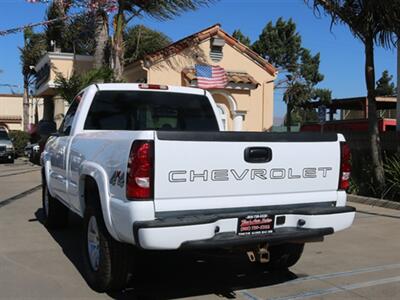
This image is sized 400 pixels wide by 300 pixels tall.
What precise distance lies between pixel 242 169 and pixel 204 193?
41cm

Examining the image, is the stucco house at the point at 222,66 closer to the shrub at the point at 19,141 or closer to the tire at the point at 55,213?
the shrub at the point at 19,141

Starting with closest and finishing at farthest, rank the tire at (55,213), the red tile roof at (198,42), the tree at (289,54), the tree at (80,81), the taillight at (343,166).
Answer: the taillight at (343,166), the tire at (55,213), the tree at (80,81), the red tile roof at (198,42), the tree at (289,54)

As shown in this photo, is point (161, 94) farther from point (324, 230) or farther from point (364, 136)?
point (364, 136)

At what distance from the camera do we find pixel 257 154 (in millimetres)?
5000

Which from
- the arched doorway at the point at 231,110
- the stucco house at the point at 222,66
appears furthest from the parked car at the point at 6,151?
the arched doorway at the point at 231,110

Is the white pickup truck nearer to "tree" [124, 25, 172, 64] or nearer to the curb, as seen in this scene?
the curb

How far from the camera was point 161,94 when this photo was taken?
23.6 feet

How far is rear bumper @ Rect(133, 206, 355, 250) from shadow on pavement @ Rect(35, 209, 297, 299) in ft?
1.27

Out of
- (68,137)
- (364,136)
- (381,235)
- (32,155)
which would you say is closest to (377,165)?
(364,136)

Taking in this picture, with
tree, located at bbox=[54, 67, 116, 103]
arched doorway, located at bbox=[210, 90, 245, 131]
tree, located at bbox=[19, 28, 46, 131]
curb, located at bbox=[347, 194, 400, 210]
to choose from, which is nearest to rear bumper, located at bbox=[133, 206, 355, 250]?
curb, located at bbox=[347, 194, 400, 210]

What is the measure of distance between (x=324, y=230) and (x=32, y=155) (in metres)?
24.5

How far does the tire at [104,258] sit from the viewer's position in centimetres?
521

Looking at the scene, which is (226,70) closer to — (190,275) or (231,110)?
(231,110)

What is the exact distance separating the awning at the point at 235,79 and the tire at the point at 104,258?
1943cm
